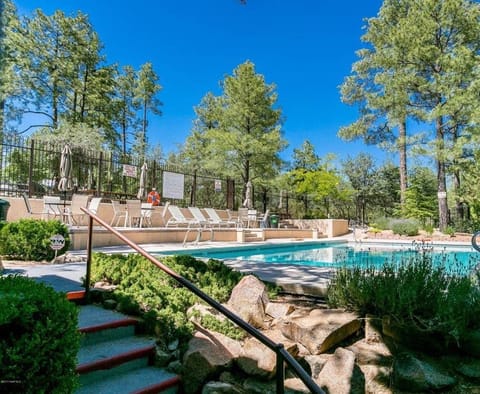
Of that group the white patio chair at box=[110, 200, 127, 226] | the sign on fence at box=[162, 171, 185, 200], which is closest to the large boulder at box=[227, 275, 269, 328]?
the white patio chair at box=[110, 200, 127, 226]

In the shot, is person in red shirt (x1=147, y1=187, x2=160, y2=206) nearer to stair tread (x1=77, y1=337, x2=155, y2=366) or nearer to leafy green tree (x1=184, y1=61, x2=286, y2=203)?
leafy green tree (x1=184, y1=61, x2=286, y2=203)

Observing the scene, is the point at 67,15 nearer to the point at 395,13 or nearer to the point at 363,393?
the point at 395,13

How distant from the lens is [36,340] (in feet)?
5.89

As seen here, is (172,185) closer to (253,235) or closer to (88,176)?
(88,176)

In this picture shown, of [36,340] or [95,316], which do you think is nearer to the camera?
[36,340]

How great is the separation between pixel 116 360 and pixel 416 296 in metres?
2.56

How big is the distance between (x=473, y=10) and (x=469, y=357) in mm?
18714

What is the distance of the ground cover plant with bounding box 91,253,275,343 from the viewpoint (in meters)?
3.40

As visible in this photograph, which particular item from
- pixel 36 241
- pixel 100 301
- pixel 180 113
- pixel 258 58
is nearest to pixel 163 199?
pixel 36 241

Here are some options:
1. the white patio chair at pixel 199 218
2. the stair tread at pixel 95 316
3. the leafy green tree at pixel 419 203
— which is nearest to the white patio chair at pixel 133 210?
the white patio chair at pixel 199 218

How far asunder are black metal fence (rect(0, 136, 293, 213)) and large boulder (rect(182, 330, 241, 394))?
731 centimetres

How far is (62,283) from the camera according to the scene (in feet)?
14.0

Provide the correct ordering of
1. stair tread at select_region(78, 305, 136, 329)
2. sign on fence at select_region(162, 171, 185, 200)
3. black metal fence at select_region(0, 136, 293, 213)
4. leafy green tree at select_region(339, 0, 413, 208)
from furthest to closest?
leafy green tree at select_region(339, 0, 413, 208) < sign on fence at select_region(162, 171, 185, 200) < black metal fence at select_region(0, 136, 293, 213) < stair tread at select_region(78, 305, 136, 329)

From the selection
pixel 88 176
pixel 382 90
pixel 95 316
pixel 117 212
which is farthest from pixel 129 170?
pixel 382 90
